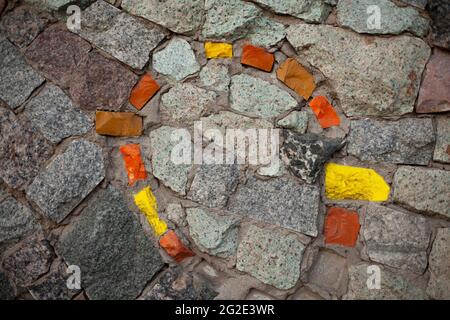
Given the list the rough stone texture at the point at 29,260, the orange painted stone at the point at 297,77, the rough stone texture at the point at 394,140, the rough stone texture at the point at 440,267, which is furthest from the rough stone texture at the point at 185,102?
the rough stone texture at the point at 440,267

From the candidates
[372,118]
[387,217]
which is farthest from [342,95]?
[387,217]

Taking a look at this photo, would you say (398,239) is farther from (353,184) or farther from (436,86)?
(436,86)

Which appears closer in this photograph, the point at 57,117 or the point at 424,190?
the point at 424,190

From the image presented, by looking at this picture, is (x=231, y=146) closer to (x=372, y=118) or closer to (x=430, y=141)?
(x=372, y=118)

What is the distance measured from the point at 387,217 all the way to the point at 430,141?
27 cm

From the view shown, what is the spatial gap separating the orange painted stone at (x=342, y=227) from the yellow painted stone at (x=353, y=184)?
0.05m

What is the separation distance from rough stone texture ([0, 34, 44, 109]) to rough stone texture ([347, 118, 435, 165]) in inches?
43.2

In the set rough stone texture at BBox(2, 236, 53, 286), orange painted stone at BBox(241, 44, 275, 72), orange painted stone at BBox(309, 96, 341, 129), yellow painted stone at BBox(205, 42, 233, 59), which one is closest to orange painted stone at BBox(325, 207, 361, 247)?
orange painted stone at BBox(309, 96, 341, 129)

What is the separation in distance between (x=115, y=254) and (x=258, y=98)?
706 mm

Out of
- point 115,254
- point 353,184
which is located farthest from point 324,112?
point 115,254

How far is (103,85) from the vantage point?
1.52m

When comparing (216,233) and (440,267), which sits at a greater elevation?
(216,233)

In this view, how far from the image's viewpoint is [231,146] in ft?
4.82

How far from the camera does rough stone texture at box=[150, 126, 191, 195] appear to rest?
1489 mm
